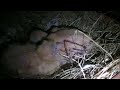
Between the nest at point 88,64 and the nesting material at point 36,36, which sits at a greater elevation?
the nesting material at point 36,36

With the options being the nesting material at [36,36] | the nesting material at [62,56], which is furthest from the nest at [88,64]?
the nesting material at [36,36]

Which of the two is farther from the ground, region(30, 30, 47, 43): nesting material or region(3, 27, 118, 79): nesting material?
region(30, 30, 47, 43): nesting material

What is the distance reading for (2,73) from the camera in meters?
1.79

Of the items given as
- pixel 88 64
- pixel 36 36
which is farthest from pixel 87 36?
pixel 36 36

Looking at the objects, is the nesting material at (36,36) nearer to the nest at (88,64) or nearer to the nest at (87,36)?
the nest at (87,36)

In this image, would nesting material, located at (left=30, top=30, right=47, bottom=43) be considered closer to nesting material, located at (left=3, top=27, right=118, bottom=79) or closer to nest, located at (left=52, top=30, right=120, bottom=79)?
nesting material, located at (left=3, top=27, right=118, bottom=79)

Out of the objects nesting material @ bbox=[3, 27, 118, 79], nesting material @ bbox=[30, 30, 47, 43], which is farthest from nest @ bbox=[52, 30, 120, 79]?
nesting material @ bbox=[30, 30, 47, 43]

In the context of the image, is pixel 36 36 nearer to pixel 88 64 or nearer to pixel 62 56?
pixel 62 56

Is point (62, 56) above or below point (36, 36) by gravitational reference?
below

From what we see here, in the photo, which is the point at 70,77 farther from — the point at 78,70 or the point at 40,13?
the point at 40,13

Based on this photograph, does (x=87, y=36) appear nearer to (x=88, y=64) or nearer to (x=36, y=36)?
(x=88, y=64)

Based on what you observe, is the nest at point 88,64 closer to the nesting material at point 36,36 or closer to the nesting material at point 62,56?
the nesting material at point 62,56

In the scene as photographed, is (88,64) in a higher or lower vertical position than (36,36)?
lower

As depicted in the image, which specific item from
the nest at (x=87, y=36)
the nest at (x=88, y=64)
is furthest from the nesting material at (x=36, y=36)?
the nest at (x=88, y=64)
